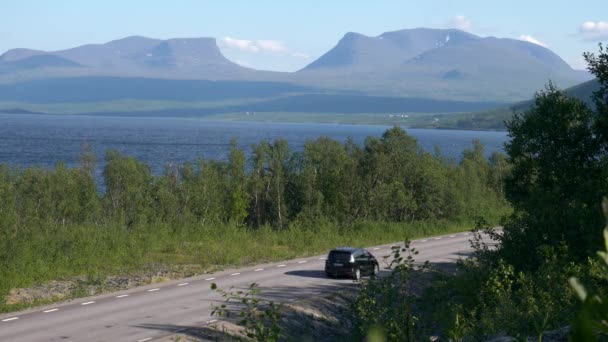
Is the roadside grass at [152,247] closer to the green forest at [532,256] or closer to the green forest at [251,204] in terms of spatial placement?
the green forest at [251,204]

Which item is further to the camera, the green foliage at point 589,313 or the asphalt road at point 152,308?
the asphalt road at point 152,308

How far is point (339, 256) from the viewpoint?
3275 centimetres

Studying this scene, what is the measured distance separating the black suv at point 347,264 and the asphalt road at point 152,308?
40 cm

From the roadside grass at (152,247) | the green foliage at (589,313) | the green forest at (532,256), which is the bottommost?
the roadside grass at (152,247)

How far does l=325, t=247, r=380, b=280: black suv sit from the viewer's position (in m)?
32.4

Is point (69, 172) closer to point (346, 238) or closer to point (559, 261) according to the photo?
point (346, 238)

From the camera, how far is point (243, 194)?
186ft

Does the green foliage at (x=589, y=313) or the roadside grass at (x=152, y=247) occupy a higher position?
the green foliage at (x=589, y=313)

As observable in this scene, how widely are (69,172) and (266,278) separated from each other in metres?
26.5

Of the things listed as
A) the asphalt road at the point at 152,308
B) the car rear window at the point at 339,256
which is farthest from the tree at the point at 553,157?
the asphalt road at the point at 152,308

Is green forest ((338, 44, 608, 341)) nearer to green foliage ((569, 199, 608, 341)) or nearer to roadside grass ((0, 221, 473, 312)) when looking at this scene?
green foliage ((569, 199, 608, 341))

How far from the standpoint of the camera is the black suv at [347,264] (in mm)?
32375

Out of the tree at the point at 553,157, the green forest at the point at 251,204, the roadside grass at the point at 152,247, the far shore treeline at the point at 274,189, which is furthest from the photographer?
the far shore treeline at the point at 274,189

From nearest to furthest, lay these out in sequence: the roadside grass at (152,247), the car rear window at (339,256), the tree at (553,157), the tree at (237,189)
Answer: the tree at (553,157)
the roadside grass at (152,247)
the car rear window at (339,256)
the tree at (237,189)
